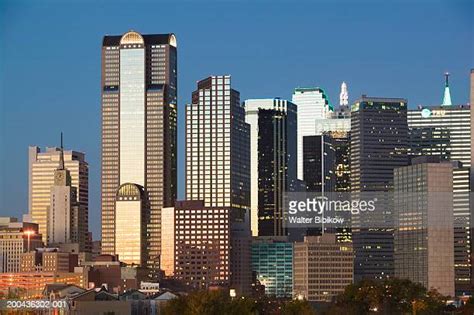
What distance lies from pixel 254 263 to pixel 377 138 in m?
18.8

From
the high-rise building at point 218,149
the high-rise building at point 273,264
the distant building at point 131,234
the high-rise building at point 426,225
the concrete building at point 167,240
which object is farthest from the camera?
the high-rise building at point 218,149

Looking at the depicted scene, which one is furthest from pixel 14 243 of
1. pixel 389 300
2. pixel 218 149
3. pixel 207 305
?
pixel 207 305

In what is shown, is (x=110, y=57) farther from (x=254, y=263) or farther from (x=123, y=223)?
(x=254, y=263)

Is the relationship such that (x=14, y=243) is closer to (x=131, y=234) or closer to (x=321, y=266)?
(x=131, y=234)

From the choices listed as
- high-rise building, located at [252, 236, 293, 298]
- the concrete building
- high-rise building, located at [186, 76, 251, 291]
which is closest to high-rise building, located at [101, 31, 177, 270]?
high-rise building, located at [186, 76, 251, 291]

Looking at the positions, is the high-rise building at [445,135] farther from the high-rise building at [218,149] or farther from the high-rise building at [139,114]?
the high-rise building at [139,114]

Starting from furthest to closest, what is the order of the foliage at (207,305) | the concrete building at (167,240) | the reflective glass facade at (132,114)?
the reflective glass facade at (132,114) → the concrete building at (167,240) → the foliage at (207,305)

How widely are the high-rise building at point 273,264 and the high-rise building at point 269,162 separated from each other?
7.01m

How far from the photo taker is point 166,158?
402 feet

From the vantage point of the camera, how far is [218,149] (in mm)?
122438

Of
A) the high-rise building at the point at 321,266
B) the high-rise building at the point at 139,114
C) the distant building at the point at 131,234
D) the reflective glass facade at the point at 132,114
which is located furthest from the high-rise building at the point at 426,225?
the reflective glass facade at the point at 132,114

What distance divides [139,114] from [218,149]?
8.48 meters

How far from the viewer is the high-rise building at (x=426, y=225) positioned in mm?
98438

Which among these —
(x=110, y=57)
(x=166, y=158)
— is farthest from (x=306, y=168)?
(x=110, y=57)
